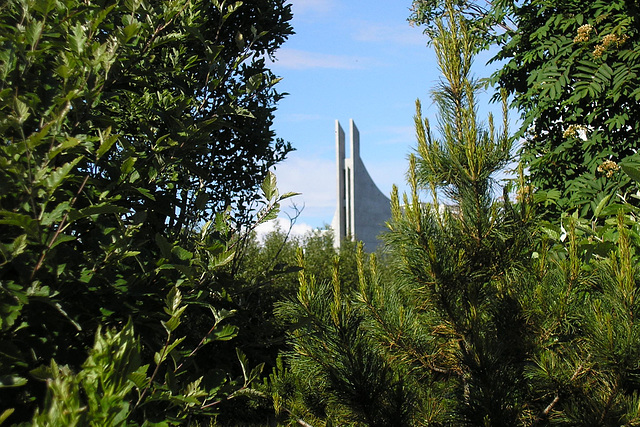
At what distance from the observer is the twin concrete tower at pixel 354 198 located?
29047mm

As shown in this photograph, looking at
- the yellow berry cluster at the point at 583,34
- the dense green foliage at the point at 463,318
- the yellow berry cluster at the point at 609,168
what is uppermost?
the yellow berry cluster at the point at 583,34

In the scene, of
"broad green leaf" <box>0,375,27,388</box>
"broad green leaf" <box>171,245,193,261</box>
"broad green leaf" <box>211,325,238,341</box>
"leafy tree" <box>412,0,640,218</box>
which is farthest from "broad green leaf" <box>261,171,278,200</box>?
"leafy tree" <box>412,0,640,218</box>

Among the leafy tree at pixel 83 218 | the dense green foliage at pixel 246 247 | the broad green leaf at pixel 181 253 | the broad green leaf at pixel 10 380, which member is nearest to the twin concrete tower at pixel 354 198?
the dense green foliage at pixel 246 247

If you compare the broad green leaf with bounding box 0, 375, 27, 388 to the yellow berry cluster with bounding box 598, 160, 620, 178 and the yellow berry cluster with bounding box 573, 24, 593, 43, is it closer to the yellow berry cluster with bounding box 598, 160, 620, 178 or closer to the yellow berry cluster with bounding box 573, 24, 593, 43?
the yellow berry cluster with bounding box 598, 160, 620, 178

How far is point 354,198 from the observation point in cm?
2973

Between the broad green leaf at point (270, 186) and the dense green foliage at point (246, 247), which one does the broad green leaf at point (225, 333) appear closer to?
the dense green foliage at point (246, 247)

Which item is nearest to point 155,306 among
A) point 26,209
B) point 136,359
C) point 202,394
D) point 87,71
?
point 202,394

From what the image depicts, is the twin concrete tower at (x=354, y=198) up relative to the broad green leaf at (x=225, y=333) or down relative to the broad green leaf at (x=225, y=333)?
up

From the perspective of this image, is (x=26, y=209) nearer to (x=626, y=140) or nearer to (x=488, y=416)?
(x=488, y=416)

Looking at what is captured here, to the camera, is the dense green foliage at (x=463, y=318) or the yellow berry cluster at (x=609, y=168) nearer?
the dense green foliage at (x=463, y=318)

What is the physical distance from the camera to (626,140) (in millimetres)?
6664

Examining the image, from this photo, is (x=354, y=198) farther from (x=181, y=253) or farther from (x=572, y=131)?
(x=181, y=253)

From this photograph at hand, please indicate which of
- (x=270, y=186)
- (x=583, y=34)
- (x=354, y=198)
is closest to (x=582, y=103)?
(x=583, y=34)

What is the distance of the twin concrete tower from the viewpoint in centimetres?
2905
